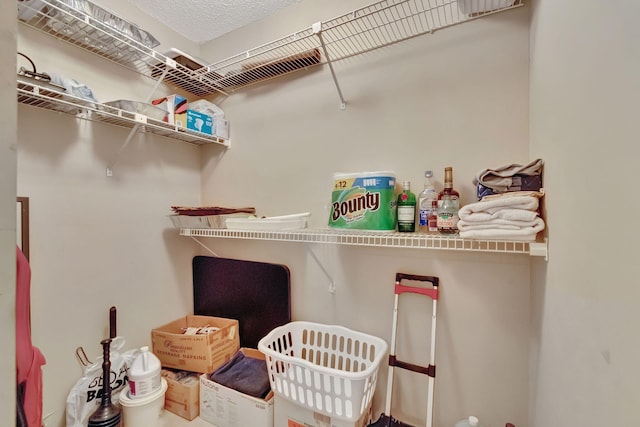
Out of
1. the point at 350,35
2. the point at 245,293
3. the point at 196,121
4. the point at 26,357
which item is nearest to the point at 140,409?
the point at 245,293

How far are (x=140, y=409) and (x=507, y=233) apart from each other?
1.81 metres

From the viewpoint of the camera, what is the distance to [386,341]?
1.36 m

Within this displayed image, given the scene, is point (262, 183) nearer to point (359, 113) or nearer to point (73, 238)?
point (359, 113)

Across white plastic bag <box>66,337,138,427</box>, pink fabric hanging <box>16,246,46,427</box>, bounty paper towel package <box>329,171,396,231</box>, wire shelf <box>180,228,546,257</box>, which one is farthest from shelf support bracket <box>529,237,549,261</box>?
white plastic bag <box>66,337,138,427</box>

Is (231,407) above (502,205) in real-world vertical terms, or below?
below

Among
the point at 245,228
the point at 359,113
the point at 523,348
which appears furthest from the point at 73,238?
the point at 523,348

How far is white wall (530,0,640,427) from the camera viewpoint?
1.26 feet

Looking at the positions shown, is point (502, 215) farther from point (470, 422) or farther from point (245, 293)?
point (245, 293)

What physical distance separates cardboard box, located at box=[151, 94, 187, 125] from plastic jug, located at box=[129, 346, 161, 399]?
51.3 inches

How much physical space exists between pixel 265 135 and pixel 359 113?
0.64m

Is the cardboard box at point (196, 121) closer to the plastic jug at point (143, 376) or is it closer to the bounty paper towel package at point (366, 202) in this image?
the bounty paper towel package at point (366, 202)

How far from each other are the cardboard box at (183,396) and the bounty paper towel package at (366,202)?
120 centimetres

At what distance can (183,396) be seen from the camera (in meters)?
1.48

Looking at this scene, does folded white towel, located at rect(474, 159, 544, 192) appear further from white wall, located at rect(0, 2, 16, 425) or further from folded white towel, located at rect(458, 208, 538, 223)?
white wall, located at rect(0, 2, 16, 425)
